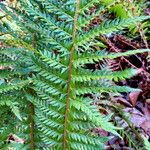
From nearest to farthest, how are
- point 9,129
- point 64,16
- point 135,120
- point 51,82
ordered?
point 64,16
point 51,82
point 9,129
point 135,120

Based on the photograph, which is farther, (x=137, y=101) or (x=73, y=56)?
(x=137, y=101)

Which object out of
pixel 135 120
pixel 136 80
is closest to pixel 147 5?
pixel 136 80

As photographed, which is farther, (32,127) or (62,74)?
(32,127)

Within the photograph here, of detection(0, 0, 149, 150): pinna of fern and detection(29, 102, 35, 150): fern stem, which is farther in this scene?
detection(29, 102, 35, 150): fern stem

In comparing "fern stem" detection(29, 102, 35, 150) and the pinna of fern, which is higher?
the pinna of fern

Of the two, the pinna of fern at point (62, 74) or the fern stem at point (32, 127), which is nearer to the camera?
the pinna of fern at point (62, 74)

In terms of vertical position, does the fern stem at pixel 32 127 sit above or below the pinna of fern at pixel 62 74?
below

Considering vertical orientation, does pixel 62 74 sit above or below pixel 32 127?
above

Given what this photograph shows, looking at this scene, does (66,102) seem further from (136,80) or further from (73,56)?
(136,80)
